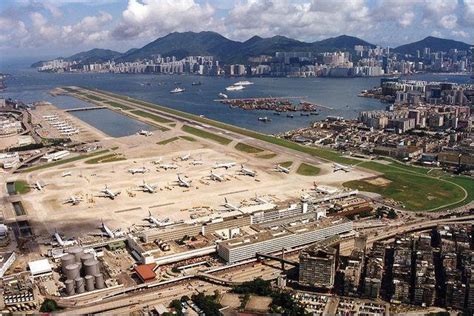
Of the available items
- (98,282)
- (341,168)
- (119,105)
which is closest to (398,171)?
(341,168)

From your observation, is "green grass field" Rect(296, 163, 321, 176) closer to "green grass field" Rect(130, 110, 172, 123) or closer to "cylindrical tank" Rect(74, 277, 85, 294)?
"cylindrical tank" Rect(74, 277, 85, 294)

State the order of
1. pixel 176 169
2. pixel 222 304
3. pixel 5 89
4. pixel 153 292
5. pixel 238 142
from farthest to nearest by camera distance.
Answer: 1. pixel 5 89
2. pixel 238 142
3. pixel 176 169
4. pixel 153 292
5. pixel 222 304

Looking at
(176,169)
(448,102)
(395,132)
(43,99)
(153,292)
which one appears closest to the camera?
(153,292)

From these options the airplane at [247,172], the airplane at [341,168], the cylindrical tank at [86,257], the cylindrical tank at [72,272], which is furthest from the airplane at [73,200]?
the airplane at [341,168]

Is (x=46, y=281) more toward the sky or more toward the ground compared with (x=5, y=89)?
more toward the ground

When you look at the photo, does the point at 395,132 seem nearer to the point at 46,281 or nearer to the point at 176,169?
the point at 176,169

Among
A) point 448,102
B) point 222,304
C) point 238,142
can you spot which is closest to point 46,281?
point 222,304
